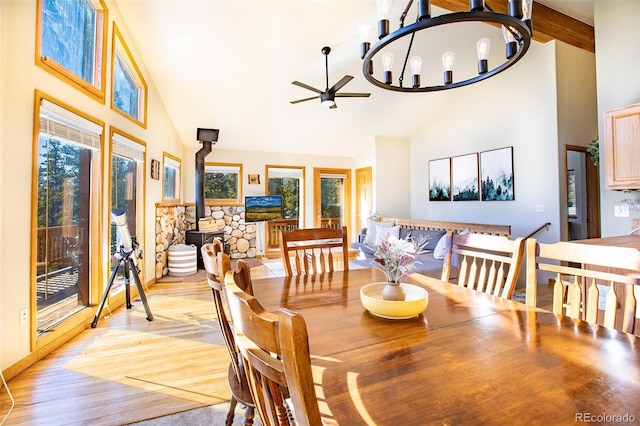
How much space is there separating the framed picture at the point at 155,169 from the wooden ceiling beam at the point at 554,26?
4.20 metres

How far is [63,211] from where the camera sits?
2.68 meters

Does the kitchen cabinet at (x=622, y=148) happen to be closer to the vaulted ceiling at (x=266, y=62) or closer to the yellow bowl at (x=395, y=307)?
the vaulted ceiling at (x=266, y=62)

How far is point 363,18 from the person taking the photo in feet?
12.1

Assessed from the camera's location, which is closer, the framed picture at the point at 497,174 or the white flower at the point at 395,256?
the white flower at the point at 395,256

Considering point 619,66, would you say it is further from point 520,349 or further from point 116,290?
point 116,290

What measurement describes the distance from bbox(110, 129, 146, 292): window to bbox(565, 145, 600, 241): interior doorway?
21.7 feet

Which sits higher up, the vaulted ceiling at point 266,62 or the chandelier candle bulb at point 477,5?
the vaulted ceiling at point 266,62

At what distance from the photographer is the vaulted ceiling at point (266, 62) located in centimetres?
340

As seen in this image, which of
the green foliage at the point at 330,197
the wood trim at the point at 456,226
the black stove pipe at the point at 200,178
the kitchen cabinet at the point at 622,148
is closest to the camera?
the kitchen cabinet at the point at 622,148

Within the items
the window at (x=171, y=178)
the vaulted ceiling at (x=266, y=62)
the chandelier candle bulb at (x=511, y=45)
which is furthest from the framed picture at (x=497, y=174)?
the window at (x=171, y=178)

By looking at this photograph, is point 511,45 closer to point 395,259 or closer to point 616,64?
point 395,259

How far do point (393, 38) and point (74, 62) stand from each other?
294 centimetres

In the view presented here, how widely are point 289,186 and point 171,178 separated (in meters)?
Result: 2.56

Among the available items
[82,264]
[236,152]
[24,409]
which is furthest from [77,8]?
[236,152]
